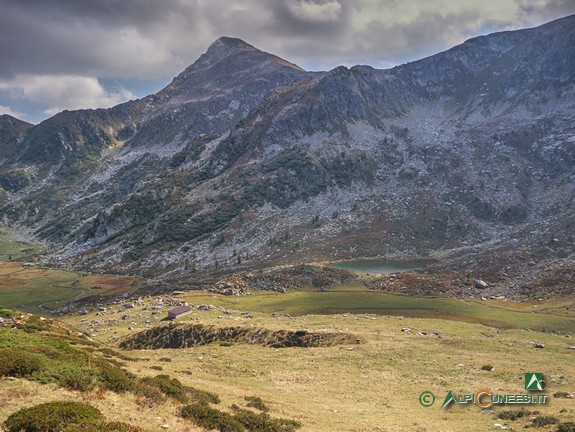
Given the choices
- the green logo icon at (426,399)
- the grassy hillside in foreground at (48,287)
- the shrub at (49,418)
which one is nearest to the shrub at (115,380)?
the shrub at (49,418)

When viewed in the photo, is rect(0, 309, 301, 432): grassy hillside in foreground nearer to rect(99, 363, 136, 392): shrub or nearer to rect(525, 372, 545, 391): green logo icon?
rect(99, 363, 136, 392): shrub

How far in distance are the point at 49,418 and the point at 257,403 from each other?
44.4 feet

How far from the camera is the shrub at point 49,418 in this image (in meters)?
15.5

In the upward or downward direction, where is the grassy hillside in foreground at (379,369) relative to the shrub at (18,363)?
downward

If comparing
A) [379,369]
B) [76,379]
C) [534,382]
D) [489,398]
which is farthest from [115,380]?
[534,382]

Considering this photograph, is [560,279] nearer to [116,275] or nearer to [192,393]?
[192,393]

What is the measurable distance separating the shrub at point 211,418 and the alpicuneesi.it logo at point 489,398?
15.9 metres

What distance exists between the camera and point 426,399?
99.6 feet

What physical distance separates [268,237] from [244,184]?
156ft

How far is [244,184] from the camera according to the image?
647 feet

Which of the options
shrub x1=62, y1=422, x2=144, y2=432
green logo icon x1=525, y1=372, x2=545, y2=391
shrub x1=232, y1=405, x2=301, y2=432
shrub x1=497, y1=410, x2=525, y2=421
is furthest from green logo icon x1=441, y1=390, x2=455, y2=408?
shrub x1=62, y1=422, x2=144, y2=432

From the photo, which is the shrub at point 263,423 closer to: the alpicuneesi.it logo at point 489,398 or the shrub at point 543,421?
the alpicuneesi.it logo at point 489,398

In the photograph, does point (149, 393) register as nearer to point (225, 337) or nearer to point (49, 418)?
point (49, 418)

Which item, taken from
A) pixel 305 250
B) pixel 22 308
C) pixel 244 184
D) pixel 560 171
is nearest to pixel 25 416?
pixel 22 308
